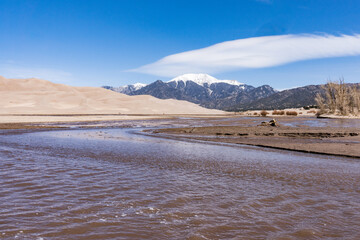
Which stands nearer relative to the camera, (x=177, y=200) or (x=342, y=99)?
(x=177, y=200)

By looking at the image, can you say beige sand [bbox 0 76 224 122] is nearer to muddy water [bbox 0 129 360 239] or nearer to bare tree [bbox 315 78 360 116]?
bare tree [bbox 315 78 360 116]

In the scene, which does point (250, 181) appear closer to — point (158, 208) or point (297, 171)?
point (297, 171)

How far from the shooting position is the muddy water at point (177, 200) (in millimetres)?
4828

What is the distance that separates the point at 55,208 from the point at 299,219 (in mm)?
5092

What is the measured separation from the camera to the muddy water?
15.8 feet

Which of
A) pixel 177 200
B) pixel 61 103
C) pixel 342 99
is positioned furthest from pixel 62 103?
pixel 177 200

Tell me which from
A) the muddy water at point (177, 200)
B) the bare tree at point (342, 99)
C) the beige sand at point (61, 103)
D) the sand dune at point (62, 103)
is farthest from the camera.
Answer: the sand dune at point (62, 103)

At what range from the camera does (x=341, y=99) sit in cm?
6538

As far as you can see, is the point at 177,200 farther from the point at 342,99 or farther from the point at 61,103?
the point at 61,103

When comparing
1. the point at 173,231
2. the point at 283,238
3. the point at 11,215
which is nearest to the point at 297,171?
the point at 283,238

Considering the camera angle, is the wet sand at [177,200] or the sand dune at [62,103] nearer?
the wet sand at [177,200]

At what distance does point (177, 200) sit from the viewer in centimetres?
649

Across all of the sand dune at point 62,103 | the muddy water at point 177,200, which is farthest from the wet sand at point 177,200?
the sand dune at point 62,103

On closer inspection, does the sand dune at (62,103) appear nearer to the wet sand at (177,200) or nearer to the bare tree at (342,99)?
the bare tree at (342,99)
